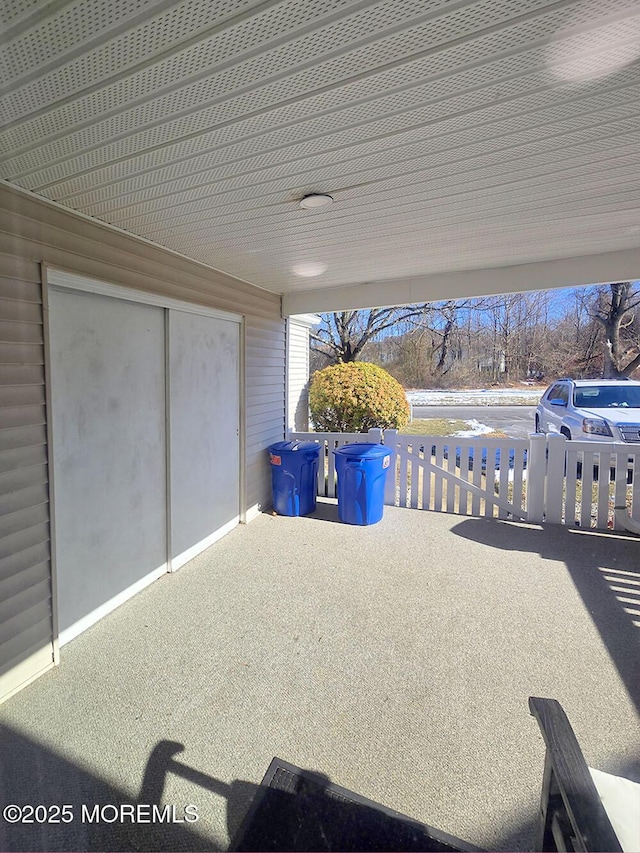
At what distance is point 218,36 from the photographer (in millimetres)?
1244

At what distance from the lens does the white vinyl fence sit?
4219mm

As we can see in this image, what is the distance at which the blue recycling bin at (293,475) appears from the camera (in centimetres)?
475

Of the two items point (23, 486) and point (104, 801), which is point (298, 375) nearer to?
point (23, 486)

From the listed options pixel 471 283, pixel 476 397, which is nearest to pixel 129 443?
pixel 471 283

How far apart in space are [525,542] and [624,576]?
832 mm

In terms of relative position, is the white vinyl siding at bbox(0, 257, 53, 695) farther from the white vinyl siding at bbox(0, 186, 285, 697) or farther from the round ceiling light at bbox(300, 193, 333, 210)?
the round ceiling light at bbox(300, 193, 333, 210)

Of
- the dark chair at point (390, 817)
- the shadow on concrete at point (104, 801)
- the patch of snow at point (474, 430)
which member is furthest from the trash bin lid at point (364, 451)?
the patch of snow at point (474, 430)

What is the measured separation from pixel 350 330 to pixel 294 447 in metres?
12.8

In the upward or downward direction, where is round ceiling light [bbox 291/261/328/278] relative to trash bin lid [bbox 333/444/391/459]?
upward

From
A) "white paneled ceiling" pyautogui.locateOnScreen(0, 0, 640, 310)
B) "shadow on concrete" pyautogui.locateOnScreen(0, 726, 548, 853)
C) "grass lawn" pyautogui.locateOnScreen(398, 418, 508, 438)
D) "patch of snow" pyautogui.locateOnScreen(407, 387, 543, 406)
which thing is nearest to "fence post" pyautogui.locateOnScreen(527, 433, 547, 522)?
"white paneled ceiling" pyautogui.locateOnScreen(0, 0, 640, 310)

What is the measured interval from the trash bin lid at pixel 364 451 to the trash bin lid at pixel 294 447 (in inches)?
14.3

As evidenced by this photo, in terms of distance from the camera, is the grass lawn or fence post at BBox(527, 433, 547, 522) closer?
fence post at BBox(527, 433, 547, 522)

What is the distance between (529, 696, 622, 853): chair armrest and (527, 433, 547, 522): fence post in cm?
349

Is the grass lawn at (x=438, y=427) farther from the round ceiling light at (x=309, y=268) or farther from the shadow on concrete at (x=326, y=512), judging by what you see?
the round ceiling light at (x=309, y=268)
